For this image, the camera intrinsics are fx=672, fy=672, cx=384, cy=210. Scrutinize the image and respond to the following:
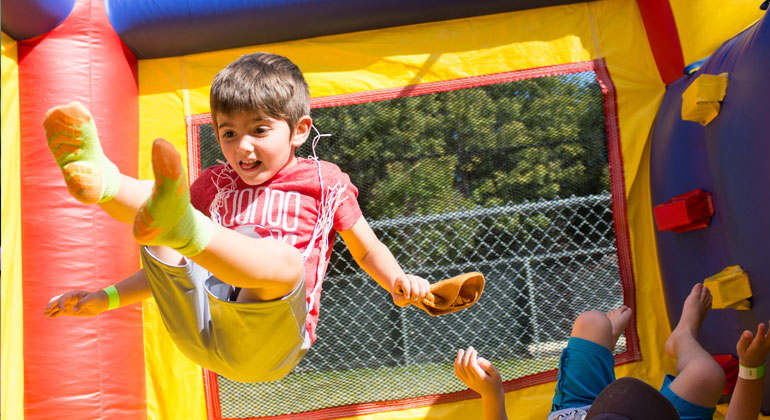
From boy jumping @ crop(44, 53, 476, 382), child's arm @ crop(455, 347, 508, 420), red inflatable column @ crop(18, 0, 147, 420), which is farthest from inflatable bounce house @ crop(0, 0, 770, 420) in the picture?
boy jumping @ crop(44, 53, 476, 382)

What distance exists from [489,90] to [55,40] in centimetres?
174

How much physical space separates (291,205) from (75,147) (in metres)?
0.71

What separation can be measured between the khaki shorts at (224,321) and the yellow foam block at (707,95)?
1.49 meters

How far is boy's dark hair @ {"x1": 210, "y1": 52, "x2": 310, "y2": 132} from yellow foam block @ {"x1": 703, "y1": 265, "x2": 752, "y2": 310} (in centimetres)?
140

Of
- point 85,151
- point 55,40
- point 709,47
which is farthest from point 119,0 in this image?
point 709,47

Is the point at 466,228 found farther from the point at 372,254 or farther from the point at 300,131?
the point at 300,131

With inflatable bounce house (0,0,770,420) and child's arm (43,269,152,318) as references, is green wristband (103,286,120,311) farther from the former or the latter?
inflatable bounce house (0,0,770,420)

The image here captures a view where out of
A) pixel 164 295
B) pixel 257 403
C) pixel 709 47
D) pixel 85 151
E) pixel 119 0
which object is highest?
pixel 119 0

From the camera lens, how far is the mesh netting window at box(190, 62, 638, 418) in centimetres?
271

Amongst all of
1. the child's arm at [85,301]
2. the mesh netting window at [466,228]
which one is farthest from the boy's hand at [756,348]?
the child's arm at [85,301]

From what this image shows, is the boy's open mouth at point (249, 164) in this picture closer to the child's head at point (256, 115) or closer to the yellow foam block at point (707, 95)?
the child's head at point (256, 115)

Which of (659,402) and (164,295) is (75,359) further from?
(659,402)

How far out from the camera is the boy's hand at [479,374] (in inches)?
74.6

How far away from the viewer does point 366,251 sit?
1.90 m
